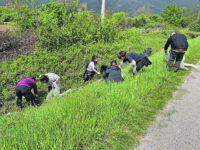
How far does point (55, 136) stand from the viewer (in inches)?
81.9

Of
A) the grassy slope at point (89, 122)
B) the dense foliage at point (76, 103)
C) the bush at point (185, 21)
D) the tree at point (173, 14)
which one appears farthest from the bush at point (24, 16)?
the bush at point (185, 21)

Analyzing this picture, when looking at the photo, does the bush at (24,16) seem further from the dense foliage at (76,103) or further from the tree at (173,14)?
the tree at (173,14)

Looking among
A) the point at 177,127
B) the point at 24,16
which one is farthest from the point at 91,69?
the point at 24,16

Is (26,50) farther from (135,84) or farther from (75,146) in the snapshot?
(75,146)

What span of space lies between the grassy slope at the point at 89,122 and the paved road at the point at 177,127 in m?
0.16

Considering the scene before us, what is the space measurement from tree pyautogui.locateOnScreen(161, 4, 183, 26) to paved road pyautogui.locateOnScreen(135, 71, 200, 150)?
57.9 metres

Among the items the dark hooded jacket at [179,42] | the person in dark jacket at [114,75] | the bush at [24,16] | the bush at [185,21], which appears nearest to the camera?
the person in dark jacket at [114,75]

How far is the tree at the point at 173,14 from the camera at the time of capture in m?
51.5

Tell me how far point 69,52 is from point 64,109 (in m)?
7.13

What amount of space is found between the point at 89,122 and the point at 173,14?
6397cm

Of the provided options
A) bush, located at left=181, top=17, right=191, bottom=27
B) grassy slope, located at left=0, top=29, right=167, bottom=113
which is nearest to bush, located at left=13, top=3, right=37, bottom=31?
grassy slope, located at left=0, top=29, right=167, bottom=113

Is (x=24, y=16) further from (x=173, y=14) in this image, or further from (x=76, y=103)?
(x=173, y=14)

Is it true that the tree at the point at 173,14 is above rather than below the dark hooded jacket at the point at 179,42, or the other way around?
above

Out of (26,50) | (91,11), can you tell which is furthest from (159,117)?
(91,11)
